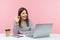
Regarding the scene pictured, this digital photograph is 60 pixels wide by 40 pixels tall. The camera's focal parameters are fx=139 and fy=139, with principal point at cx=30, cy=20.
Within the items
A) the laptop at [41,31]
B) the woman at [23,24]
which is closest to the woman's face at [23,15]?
A: the woman at [23,24]

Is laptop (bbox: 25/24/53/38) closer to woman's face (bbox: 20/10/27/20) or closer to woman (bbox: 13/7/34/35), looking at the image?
woman (bbox: 13/7/34/35)

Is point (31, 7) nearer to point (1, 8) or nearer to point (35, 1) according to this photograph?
point (35, 1)

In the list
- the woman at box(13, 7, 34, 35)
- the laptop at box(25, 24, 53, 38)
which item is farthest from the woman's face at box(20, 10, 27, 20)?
the laptop at box(25, 24, 53, 38)

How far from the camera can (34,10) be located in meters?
3.18

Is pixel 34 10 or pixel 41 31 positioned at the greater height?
pixel 34 10

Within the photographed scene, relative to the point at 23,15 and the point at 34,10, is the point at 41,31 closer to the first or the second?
the point at 23,15

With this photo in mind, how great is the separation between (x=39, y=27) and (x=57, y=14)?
163 centimetres

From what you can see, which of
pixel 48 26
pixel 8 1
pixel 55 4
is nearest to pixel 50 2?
pixel 55 4

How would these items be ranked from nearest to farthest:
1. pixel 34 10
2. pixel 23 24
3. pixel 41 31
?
pixel 41 31 → pixel 23 24 → pixel 34 10

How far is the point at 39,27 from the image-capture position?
1629 mm

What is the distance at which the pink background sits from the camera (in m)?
3.15

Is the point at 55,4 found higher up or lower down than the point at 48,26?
higher up

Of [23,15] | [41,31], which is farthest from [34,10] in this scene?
[41,31]

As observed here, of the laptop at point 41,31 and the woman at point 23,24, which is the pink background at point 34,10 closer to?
the woman at point 23,24
